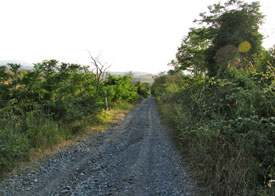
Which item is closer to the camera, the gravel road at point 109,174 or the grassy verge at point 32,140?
the gravel road at point 109,174

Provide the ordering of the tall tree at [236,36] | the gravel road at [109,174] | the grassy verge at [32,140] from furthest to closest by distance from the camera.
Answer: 1. the tall tree at [236,36]
2. the grassy verge at [32,140]
3. the gravel road at [109,174]

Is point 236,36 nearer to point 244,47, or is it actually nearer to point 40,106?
point 244,47

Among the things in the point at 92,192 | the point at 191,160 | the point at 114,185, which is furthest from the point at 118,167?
the point at 191,160

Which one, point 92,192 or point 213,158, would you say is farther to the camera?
point 213,158

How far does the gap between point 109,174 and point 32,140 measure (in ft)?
9.92

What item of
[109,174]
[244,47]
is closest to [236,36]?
[244,47]

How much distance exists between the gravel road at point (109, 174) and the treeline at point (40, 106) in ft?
2.84

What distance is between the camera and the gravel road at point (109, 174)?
125 inches

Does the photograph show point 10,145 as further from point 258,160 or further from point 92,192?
point 258,160

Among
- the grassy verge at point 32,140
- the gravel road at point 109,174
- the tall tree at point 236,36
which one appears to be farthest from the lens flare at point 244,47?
the grassy verge at point 32,140

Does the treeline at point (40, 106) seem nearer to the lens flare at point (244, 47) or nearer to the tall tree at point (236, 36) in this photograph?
the tall tree at point (236, 36)

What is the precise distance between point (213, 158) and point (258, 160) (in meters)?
0.85

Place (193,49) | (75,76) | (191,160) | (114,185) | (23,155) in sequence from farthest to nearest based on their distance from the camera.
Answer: (193,49) < (75,76) < (23,155) < (191,160) < (114,185)

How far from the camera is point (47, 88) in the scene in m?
6.86
